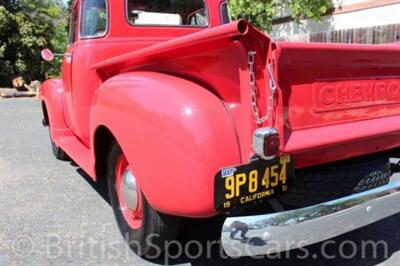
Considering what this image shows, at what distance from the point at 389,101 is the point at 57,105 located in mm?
3626

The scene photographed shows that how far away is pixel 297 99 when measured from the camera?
2338 millimetres

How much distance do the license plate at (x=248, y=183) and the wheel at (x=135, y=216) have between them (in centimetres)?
65

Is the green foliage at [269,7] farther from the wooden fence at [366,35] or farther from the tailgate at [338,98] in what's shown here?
the tailgate at [338,98]

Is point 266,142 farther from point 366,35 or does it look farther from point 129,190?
point 366,35

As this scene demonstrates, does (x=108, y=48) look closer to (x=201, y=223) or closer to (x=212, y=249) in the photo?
(x=201, y=223)

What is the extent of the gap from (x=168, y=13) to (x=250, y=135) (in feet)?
9.24

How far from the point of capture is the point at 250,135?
2.19 meters

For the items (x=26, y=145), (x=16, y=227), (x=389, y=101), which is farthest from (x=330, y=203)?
(x=26, y=145)

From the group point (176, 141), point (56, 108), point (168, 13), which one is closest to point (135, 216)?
point (176, 141)

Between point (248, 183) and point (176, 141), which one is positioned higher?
point (176, 141)

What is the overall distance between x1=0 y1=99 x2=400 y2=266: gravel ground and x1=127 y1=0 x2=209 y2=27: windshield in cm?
172

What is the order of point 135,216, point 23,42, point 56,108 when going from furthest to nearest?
point 23,42, point 56,108, point 135,216

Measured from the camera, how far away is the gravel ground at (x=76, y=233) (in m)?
2.98

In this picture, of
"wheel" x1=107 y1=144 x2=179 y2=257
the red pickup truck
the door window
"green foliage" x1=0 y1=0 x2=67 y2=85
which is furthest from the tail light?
"green foliage" x1=0 y1=0 x2=67 y2=85
